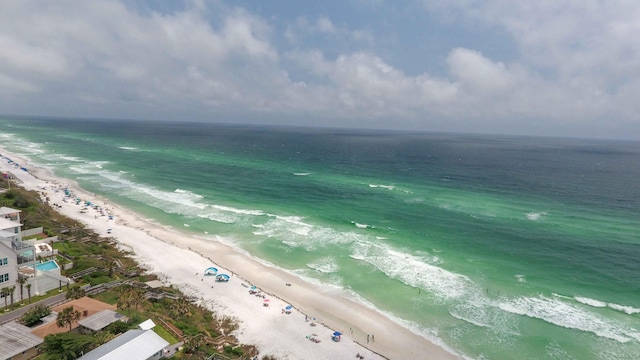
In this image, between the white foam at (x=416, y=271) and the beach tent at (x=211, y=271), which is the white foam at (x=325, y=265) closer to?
the white foam at (x=416, y=271)

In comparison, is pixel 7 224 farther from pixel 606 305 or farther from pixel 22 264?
pixel 606 305

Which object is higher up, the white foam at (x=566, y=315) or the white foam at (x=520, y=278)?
the white foam at (x=520, y=278)

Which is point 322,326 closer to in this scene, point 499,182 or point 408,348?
point 408,348

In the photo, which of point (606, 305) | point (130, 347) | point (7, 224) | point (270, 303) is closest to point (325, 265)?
point (270, 303)

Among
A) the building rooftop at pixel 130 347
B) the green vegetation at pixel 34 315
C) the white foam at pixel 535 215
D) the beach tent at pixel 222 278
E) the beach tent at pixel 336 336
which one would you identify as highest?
the white foam at pixel 535 215

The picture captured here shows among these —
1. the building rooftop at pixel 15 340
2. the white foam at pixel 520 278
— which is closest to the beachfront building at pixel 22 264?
the building rooftop at pixel 15 340

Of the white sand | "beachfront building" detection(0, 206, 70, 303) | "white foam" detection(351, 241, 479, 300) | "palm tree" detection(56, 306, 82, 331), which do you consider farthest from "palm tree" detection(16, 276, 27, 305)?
"white foam" detection(351, 241, 479, 300)

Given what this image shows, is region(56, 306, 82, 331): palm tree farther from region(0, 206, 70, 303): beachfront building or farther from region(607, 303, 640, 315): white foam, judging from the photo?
region(607, 303, 640, 315): white foam

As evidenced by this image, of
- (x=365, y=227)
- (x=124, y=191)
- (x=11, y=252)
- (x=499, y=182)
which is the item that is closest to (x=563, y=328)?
(x=365, y=227)
